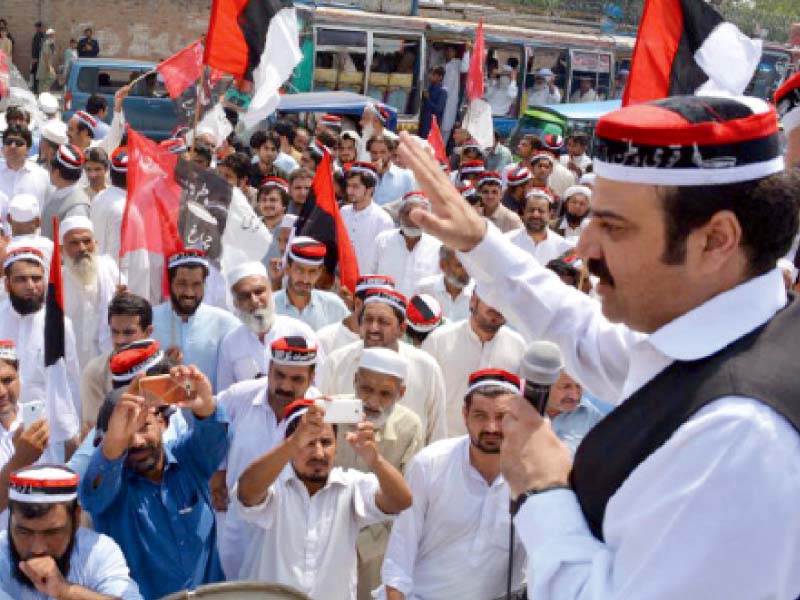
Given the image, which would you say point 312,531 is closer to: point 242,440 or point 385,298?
point 242,440

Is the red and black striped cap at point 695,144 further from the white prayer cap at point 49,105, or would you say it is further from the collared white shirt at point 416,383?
the white prayer cap at point 49,105

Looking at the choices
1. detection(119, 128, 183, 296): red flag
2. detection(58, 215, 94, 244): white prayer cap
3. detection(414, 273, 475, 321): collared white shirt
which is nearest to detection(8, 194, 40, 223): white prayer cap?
detection(58, 215, 94, 244): white prayer cap

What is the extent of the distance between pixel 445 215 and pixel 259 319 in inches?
150

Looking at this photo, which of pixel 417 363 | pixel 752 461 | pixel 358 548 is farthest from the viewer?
pixel 417 363

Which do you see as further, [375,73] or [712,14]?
[375,73]

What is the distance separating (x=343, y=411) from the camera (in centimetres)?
370

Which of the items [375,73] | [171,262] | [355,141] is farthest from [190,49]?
[375,73]

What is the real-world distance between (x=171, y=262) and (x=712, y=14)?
10.7 ft

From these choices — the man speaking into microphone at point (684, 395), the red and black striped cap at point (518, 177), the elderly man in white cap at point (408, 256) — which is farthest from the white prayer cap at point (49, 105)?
the man speaking into microphone at point (684, 395)

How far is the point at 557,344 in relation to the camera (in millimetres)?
2104

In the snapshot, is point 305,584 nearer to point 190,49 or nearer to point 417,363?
point 417,363

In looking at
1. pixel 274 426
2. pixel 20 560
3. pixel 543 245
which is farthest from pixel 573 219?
pixel 20 560

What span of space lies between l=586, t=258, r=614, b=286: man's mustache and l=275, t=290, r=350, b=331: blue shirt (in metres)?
4.69

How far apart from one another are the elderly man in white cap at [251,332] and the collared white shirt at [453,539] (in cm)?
159
